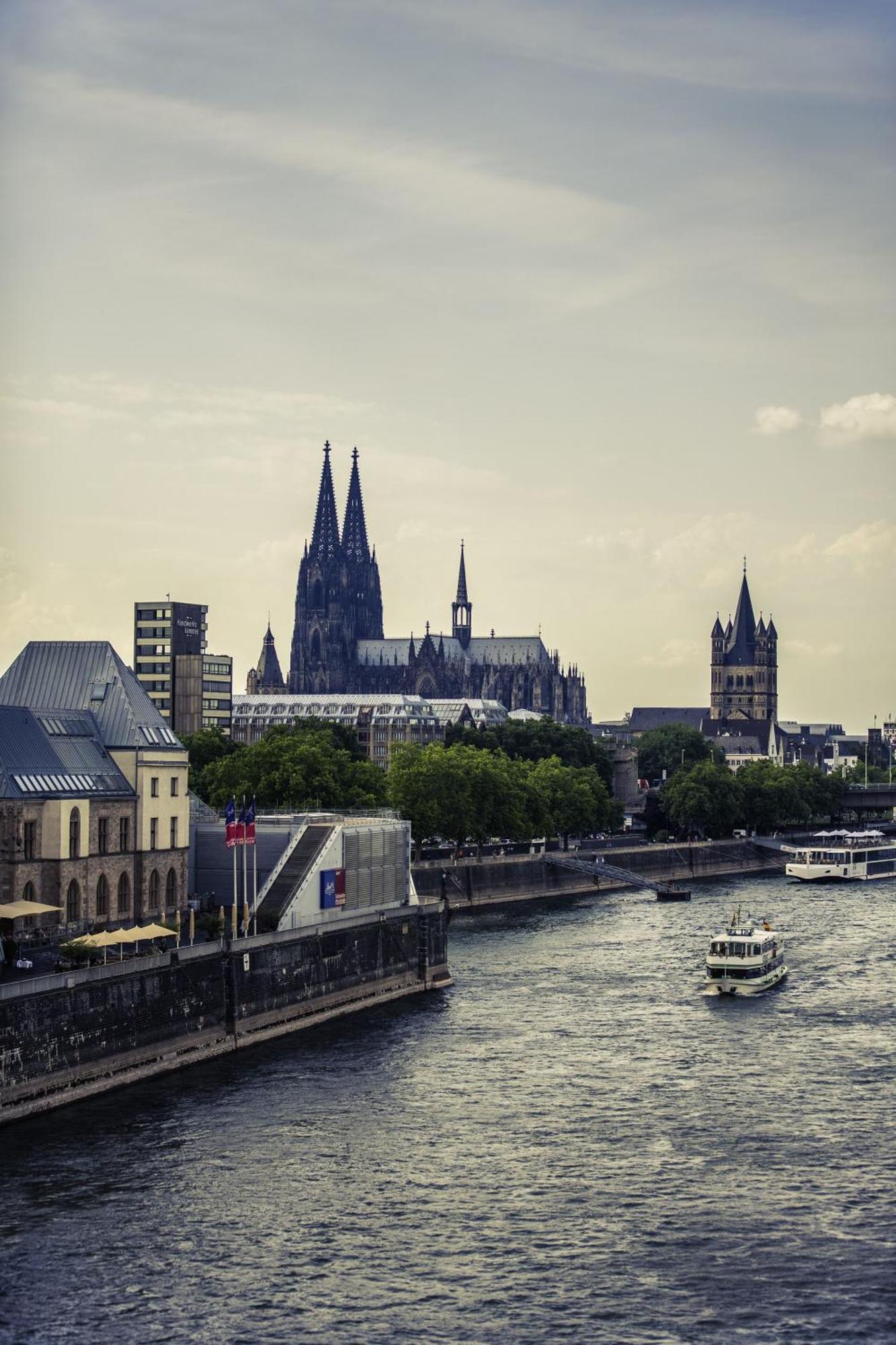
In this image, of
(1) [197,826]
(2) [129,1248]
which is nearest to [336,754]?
(1) [197,826]

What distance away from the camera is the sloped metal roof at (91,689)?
102 meters

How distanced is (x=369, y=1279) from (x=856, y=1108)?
85.1 ft

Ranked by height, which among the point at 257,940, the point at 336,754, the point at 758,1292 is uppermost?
the point at 336,754

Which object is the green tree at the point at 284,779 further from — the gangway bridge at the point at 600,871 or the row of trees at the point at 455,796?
the gangway bridge at the point at 600,871

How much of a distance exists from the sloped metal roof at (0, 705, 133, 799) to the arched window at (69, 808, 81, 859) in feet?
3.34

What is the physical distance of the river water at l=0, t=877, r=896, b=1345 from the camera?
51.1 metres

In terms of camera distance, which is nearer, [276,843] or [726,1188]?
[726,1188]

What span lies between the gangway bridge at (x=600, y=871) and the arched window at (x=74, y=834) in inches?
3255

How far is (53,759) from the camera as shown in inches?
3762

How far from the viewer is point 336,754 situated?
6521 inches

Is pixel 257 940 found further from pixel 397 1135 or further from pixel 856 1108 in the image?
pixel 856 1108

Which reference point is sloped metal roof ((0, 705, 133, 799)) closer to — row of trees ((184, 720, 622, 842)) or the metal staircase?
the metal staircase

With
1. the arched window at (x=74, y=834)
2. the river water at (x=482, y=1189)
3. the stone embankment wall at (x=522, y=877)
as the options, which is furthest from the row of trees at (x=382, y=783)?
the river water at (x=482, y=1189)

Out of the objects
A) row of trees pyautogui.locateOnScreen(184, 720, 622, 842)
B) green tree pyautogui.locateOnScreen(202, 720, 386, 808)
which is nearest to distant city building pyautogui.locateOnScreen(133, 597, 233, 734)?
row of trees pyautogui.locateOnScreen(184, 720, 622, 842)
